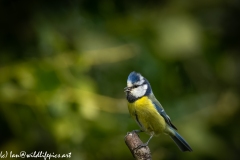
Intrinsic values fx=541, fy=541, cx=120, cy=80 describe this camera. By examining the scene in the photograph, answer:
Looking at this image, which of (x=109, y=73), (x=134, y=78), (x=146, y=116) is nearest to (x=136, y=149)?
(x=134, y=78)

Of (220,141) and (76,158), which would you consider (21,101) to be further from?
(220,141)

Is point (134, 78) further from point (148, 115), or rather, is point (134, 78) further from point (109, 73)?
point (109, 73)

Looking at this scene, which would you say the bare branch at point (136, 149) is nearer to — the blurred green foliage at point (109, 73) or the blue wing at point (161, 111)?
the blue wing at point (161, 111)

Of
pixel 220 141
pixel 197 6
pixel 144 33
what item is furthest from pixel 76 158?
pixel 197 6

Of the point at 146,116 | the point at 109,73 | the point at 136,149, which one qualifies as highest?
the point at 109,73

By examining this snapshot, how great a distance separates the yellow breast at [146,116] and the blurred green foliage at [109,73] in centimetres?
118

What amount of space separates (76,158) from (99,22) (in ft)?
3.15

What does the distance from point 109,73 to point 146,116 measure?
1731 millimetres

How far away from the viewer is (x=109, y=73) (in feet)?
11.7

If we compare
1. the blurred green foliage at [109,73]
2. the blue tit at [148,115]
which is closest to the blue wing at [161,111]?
the blue tit at [148,115]

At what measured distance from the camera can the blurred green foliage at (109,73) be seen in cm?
310

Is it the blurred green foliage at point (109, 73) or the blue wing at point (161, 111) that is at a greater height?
the blurred green foliage at point (109, 73)

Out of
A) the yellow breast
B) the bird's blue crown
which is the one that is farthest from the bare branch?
the yellow breast

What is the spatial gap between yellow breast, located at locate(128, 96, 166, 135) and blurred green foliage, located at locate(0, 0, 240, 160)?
3.87 ft
